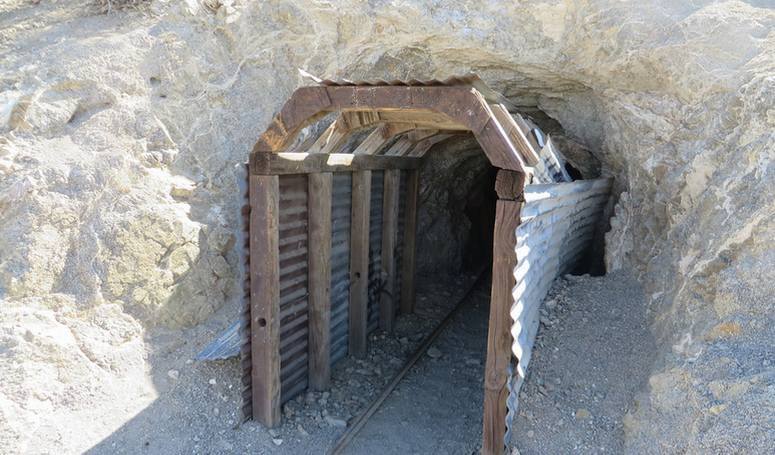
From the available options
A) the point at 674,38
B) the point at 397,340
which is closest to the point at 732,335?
the point at 674,38

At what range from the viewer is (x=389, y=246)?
24.6 feet

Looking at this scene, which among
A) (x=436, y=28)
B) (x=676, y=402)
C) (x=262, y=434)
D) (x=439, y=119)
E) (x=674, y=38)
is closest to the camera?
(x=676, y=402)

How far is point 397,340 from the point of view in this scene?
24.6 feet

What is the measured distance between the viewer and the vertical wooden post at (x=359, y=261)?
643 centimetres

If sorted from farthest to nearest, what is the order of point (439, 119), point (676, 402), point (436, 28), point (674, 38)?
point (436, 28)
point (674, 38)
point (439, 119)
point (676, 402)

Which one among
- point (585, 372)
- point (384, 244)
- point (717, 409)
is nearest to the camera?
point (717, 409)

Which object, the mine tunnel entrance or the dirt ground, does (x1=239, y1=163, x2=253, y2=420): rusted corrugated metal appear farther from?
the dirt ground

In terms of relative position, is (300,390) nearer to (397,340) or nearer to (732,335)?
(397,340)

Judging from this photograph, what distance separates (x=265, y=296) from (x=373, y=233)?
249 cm

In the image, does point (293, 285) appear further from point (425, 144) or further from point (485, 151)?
point (425, 144)

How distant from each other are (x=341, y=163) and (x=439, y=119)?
1.16 meters

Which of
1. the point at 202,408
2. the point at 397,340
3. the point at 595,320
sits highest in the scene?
the point at 595,320

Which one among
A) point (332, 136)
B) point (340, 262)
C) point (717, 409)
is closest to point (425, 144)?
point (332, 136)

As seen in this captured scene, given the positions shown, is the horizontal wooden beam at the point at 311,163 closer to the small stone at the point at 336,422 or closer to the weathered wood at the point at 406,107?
the weathered wood at the point at 406,107
